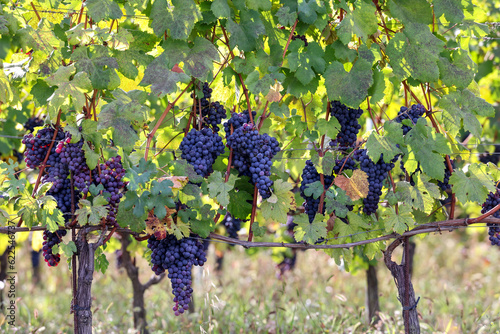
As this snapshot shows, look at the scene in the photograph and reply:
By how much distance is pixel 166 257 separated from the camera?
7.89ft

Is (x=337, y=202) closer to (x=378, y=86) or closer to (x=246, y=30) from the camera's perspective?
(x=378, y=86)

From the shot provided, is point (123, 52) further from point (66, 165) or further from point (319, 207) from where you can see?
point (319, 207)

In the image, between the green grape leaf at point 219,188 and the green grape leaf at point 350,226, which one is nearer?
the green grape leaf at point 219,188

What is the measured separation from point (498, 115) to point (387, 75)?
103 inches

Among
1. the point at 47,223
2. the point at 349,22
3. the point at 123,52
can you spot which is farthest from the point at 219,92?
the point at 47,223

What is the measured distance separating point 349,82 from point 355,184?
0.51 m

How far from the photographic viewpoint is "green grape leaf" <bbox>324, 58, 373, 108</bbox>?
2.35 m

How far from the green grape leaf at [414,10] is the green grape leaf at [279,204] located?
3.55ft

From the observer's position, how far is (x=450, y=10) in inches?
97.1

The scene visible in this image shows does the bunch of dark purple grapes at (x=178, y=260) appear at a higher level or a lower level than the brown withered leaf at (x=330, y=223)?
lower

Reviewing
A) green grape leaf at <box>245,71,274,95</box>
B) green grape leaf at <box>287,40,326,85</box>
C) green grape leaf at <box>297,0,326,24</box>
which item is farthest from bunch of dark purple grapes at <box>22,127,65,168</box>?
green grape leaf at <box>297,0,326,24</box>

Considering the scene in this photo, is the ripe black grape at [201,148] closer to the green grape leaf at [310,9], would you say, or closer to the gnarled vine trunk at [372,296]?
the green grape leaf at [310,9]

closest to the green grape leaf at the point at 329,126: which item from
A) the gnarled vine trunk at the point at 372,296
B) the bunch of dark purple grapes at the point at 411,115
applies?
the bunch of dark purple grapes at the point at 411,115

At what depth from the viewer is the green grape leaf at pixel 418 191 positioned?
8.16ft
